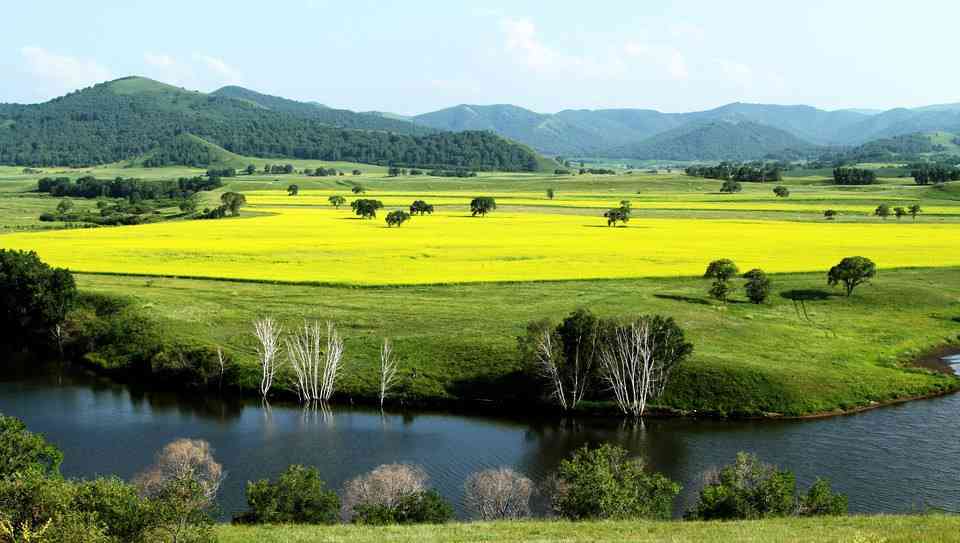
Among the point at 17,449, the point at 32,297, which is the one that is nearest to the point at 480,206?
the point at 32,297

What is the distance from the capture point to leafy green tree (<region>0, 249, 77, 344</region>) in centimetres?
5819

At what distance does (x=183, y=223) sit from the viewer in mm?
120812

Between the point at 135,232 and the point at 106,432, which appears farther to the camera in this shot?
the point at 135,232

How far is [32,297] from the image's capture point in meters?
58.7

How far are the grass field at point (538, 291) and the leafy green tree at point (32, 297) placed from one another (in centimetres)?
507

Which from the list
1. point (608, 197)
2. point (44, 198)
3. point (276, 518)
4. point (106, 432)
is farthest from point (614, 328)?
point (44, 198)

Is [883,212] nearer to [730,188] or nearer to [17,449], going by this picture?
[730,188]

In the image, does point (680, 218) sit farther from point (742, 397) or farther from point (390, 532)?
point (390, 532)

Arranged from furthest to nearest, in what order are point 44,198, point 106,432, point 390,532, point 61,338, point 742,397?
point 44,198 < point 61,338 < point 742,397 < point 106,432 < point 390,532

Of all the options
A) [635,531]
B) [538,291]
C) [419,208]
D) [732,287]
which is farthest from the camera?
[419,208]

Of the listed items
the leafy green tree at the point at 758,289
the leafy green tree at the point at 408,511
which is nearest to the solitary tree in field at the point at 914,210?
the leafy green tree at the point at 758,289

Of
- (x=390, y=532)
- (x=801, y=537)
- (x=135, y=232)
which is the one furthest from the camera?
(x=135, y=232)

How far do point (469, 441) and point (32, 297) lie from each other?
36244 mm

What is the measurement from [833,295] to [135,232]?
83.4 m
